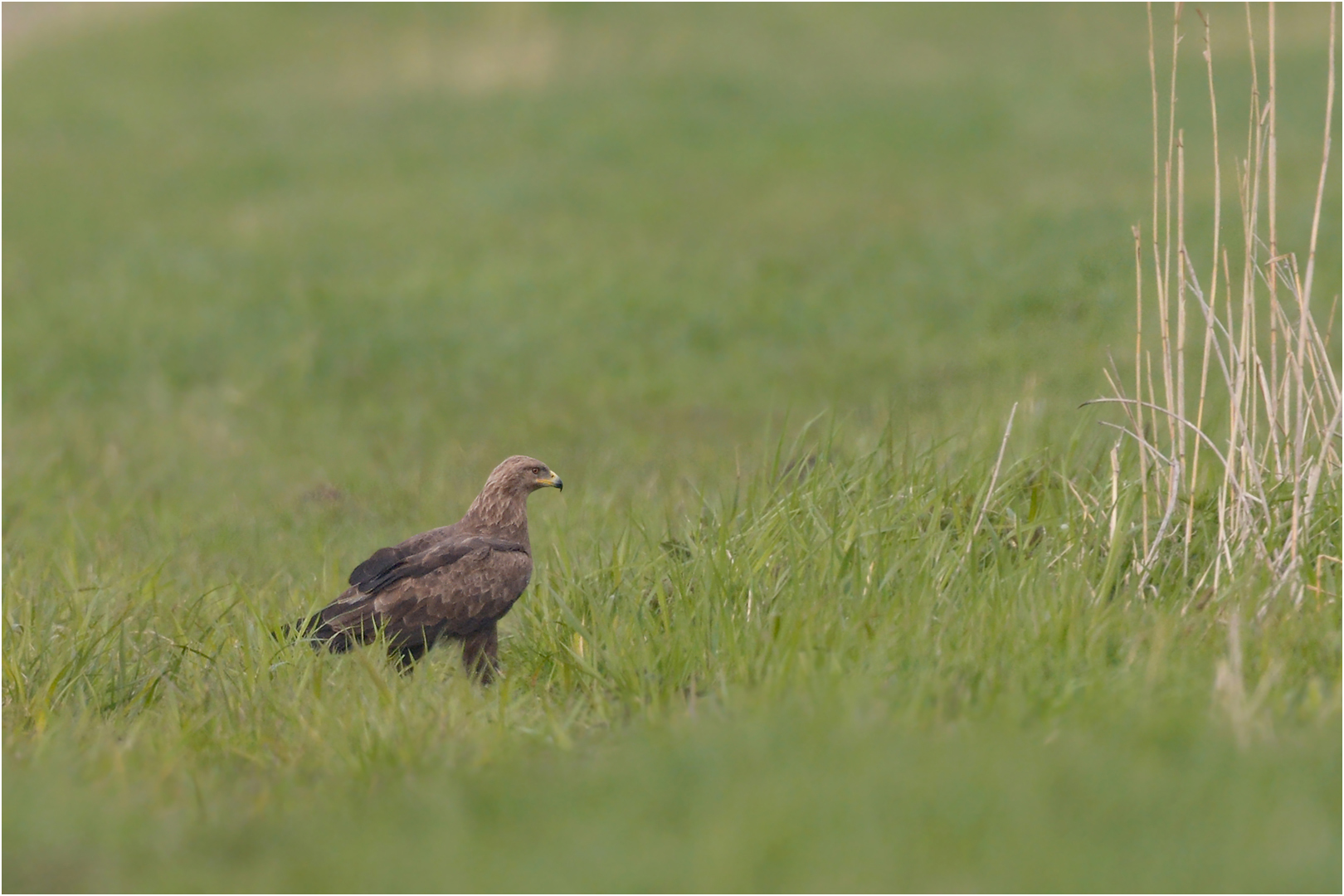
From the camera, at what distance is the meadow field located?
11.2 ft

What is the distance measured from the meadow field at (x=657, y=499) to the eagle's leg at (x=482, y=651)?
0.30 ft

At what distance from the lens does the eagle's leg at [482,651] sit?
568cm

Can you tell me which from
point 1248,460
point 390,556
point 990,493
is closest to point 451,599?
point 390,556

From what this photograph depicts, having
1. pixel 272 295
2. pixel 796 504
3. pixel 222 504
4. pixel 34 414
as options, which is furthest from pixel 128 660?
pixel 272 295

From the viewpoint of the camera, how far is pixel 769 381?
11703mm

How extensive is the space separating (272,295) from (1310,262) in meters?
10.7

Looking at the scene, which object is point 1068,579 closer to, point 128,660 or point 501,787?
point 501,787

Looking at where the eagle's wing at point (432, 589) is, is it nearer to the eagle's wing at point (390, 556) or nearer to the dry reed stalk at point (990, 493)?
the eagle's wing at point (390, 556)

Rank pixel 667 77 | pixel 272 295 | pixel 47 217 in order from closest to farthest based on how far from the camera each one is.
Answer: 1. pixel 272 295
2. pixel 47 217
3. pixel 667 77

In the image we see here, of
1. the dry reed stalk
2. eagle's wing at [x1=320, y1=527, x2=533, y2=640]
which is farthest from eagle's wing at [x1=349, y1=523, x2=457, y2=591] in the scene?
the dry reed stalk

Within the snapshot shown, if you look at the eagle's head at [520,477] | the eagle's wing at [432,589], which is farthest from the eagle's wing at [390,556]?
the eagle's head at [520,477]

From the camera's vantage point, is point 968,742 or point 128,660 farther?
point 128,660

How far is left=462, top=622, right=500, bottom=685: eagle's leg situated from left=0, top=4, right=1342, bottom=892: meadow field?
0.30 feet

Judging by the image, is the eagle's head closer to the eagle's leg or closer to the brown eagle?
the brown eagle
